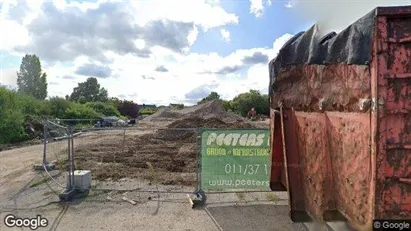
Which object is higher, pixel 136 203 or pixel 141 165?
pixel 141 165

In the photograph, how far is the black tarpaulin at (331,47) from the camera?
11.7 feet

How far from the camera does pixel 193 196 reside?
796 cm

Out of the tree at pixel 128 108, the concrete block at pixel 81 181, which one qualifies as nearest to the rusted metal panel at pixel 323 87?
the concrete block at pixel 81 181

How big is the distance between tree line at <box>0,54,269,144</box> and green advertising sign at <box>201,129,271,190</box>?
12118 mm

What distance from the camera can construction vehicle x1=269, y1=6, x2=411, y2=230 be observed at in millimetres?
3428

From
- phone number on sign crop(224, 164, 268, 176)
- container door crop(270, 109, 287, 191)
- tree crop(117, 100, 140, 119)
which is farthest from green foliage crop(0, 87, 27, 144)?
tree crop(117, 100, 140, 119)

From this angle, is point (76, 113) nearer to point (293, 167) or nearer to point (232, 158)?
point (232, 158)

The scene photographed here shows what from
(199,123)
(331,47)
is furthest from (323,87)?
(199,123)

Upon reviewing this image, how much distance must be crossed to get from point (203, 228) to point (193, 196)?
64.7 inches

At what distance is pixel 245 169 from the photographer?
26.7 feet

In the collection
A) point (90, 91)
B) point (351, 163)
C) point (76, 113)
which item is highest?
point (90, 91)

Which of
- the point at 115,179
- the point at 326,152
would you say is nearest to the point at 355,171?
the point at 326,152

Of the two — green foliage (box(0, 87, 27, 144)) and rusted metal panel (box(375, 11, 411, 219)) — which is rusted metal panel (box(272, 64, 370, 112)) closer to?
rusted metal panel (box(375, 11, 411, 219))

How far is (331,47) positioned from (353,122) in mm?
1007
